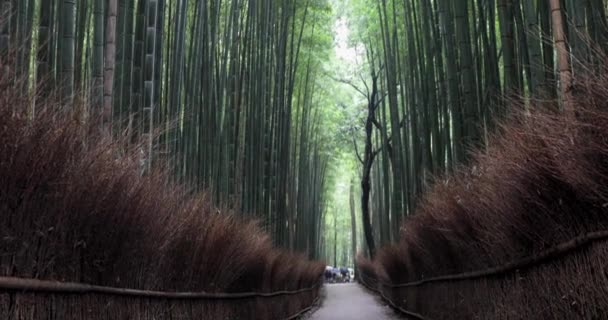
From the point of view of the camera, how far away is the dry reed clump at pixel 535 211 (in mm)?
2250

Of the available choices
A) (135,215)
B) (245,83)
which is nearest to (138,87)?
(135,215)

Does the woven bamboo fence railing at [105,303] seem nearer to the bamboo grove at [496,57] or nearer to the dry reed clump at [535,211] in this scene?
the dry reed clump at [535,211]

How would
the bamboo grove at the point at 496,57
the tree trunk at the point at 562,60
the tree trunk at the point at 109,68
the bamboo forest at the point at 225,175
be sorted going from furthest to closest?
the tree trunk at the point at 109,68
the bamboo grove at the point at 496,57
the tree trunk at the point at 562,60
the bamboo forest at the point at 225,175

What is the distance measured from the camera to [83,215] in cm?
252

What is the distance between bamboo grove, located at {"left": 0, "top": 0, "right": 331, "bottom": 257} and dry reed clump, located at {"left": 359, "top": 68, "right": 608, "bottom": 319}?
1.59 meters

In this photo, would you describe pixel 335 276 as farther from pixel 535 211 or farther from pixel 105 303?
pixel 105 303

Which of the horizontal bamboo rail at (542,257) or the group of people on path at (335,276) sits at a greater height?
the group of people on path at (335,276)

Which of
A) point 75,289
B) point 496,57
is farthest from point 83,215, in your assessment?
point 496,57

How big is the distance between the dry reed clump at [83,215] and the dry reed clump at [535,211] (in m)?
1.54

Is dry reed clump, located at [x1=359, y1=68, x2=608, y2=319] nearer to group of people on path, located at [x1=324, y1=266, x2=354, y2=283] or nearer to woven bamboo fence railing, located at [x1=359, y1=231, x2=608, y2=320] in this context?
woven bamboo fence railing, located at [x1=359, y1=231, x2=608, y2=320]

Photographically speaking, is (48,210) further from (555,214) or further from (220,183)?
(220,183)

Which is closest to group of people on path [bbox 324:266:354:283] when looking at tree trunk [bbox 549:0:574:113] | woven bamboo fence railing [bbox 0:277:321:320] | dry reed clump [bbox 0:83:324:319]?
woven bamboo fence railing [bbox 0:277:321:320]

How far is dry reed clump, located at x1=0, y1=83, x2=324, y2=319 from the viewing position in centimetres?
204

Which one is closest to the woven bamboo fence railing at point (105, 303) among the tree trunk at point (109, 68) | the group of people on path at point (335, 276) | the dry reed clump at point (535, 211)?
the tree trunk at point (109, 68)
